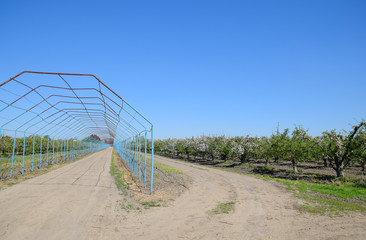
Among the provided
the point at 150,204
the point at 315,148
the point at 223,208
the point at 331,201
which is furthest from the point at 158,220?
the point at 315,148

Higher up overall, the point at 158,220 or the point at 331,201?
the point at 158,220

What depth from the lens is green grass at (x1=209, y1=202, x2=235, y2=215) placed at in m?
7.63

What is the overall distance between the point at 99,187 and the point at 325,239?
10231 mm

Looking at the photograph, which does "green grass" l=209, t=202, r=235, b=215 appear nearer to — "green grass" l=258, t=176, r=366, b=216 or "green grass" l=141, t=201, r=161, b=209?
"green grass" l=141, t=201, r=161, b=209

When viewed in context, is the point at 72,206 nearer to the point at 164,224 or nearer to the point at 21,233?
the point at 21,233

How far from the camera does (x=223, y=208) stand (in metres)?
8.14

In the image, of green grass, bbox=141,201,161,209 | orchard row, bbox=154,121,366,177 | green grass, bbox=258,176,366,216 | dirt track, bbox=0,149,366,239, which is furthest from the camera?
orchard row, bbox=154,121,366,177

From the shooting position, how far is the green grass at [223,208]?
763cm

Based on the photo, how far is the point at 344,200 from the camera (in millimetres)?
9766

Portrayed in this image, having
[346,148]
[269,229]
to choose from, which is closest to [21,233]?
[269,229]

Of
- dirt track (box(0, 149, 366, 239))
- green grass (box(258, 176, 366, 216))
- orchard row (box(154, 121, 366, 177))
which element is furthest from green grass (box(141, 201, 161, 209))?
orchard row (box(154, 121, 366, 177))

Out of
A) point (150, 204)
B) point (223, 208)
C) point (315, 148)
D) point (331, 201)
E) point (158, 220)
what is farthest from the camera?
point (315, 148)

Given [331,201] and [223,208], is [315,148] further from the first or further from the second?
[223,208]

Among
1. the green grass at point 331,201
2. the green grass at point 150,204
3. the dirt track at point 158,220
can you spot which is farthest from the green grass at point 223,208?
the green grass at point 331,201
